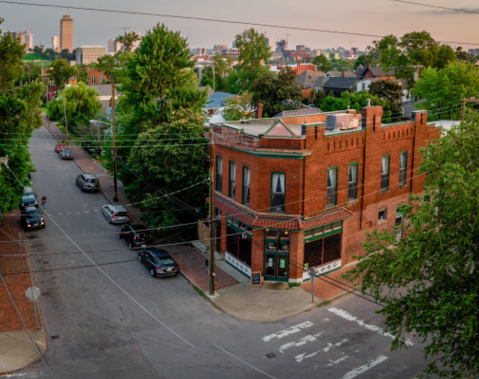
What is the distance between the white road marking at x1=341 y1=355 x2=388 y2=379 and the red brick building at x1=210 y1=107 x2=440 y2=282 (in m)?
8.41

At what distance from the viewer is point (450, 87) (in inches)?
2328

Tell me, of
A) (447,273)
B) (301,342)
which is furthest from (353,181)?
(447,273)

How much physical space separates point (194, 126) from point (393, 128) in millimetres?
13338

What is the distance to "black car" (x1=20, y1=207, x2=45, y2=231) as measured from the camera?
3884 centimetres

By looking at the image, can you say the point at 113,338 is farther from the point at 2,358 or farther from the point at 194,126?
the point at 194,126

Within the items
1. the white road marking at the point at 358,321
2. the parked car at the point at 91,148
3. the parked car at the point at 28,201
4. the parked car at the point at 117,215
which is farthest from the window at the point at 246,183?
the parked car at the point at 91,148

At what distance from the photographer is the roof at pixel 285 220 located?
28.8 meters

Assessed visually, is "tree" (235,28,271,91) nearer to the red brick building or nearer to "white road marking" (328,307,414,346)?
the red brick building

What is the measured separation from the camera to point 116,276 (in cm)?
3100

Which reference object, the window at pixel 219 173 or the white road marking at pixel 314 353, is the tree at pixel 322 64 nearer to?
the window at pixel 219 173

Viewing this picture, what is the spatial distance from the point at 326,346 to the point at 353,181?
12162mm

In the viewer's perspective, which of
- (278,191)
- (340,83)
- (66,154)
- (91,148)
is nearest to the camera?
(278,191)

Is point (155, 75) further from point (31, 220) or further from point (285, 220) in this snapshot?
point (285, 220)

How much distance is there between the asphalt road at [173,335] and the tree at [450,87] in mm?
38311
